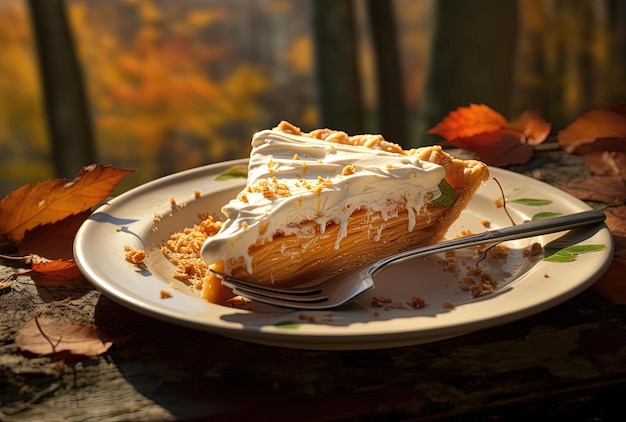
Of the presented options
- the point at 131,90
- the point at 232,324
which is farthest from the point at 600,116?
the point at 131,90

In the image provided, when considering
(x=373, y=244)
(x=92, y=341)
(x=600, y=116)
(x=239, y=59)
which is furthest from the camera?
(x=239, y=59)

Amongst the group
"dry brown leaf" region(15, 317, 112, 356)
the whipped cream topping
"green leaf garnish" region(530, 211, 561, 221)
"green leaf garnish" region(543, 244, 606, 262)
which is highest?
the whipped cream topping

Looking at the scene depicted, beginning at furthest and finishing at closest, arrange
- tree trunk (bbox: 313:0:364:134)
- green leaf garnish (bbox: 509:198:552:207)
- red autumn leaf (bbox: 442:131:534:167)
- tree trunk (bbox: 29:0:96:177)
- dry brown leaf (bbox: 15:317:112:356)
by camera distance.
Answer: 1. tree trunk (bbox: 313:0:364:134)
2. tree trunk (bbox: 29:0:96:177)
3. red autumn leaf (bbox: 442:131:534:167)
4. green leaf garnish (bbox: 509:198:552:207)
5. dry brown leaf (bbox: 15:317:112:356)

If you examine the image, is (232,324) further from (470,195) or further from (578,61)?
(578,61)

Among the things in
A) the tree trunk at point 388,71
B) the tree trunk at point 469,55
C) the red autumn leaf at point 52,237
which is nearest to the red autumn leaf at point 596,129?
the red autumn leaf at point 52,237

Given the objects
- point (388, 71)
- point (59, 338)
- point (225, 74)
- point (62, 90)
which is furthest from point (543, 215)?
point (225, 74)

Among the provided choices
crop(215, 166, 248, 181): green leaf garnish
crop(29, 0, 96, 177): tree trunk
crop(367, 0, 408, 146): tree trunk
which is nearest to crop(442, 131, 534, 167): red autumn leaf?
crop(215, 166, 248, 181): green leaf garnish

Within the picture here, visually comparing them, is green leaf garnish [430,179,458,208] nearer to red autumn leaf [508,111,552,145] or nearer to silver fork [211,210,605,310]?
silver fork [211,210,605,310]
